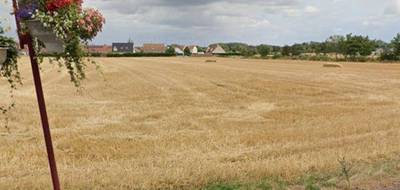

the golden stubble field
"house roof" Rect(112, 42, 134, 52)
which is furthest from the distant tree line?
the golden stubble field

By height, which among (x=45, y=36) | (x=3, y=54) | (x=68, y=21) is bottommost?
(x=3, y=54)

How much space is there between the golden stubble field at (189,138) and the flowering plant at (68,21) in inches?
55.7

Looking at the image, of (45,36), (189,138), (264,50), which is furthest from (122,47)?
(45,36)

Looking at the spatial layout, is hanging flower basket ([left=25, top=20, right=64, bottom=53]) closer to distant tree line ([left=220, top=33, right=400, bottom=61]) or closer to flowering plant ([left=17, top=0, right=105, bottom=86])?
flowering plant ([left=17, top=0, right=105, bottom=86])

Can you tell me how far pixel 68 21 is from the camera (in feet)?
16.5

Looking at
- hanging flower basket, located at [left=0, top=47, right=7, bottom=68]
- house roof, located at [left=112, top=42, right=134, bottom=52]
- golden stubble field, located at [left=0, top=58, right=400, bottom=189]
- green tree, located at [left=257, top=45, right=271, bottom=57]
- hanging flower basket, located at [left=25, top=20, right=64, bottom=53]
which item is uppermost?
hanging flower basket, located at [left=25, top=20, right=64, bottom=53]

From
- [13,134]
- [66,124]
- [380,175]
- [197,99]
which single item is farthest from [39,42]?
[197,99]

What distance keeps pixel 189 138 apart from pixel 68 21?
7829 millimetres

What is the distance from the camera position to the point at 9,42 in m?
5.58

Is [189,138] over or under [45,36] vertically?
under

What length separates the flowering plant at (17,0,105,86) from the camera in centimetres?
500

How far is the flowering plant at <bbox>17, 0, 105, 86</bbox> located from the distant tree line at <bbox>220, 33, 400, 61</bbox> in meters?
88.8

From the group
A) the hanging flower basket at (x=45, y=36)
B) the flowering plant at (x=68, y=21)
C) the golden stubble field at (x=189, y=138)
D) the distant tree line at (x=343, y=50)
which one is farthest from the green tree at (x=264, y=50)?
the hanging flower basket at (x=45, y=36)

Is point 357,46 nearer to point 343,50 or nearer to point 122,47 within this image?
point 343,50
